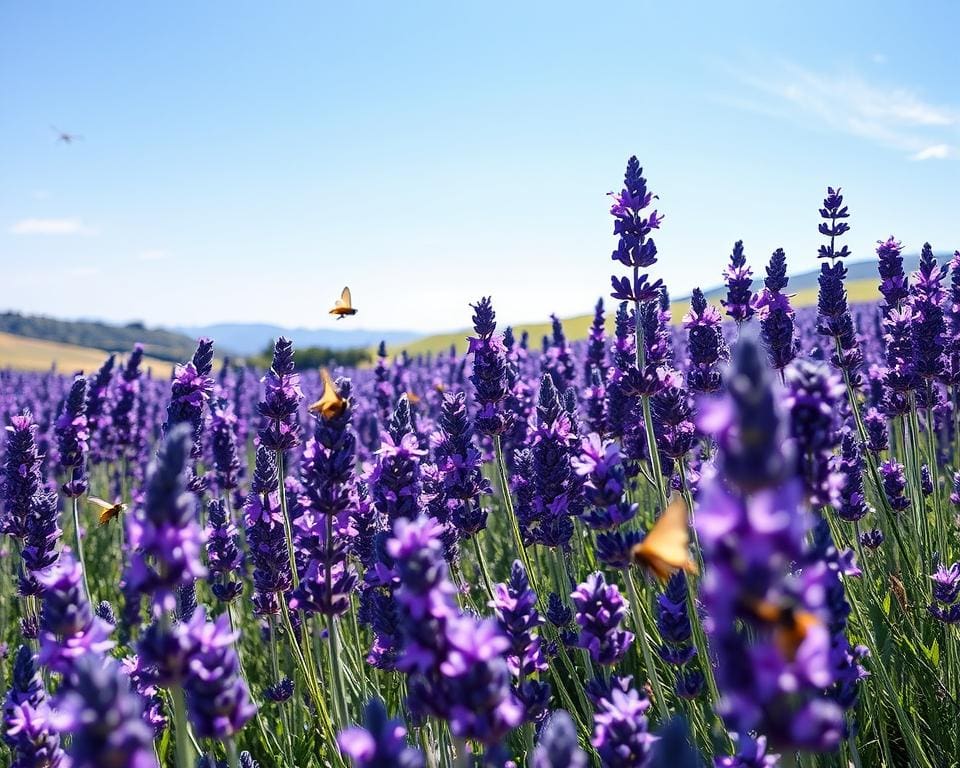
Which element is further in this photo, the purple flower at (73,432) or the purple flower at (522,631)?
the purple flower at (73,432)

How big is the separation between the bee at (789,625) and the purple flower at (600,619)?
1253 millimetres

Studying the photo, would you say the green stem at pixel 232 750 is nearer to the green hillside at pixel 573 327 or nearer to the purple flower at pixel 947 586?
the purple flower at pixel 947 586

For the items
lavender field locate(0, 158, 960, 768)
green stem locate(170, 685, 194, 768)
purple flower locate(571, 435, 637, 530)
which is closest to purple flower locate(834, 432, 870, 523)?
lavender field locate(0, 158, 960, 768)

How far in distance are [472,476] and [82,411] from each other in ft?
8.54

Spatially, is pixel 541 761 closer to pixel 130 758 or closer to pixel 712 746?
pixel 130 758

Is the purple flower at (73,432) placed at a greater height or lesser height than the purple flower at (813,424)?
lesser

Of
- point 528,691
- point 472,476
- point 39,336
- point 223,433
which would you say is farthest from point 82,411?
point 39,336

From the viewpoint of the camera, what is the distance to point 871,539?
419cm

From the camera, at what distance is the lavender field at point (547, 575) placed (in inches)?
42.3

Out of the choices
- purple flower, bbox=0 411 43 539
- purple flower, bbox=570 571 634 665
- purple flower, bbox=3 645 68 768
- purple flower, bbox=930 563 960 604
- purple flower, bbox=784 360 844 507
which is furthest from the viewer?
purple flower, bbox=0 411 43 539

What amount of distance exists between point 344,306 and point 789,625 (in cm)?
448

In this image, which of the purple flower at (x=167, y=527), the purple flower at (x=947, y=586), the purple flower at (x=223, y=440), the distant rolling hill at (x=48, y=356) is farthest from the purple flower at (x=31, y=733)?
the distant rolling hill at (x=48, y=356)

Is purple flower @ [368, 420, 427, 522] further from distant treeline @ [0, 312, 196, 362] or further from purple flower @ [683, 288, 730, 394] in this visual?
distant treeline @ [0, 312, 196, 362]

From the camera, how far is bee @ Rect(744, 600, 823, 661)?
93 centimetres
